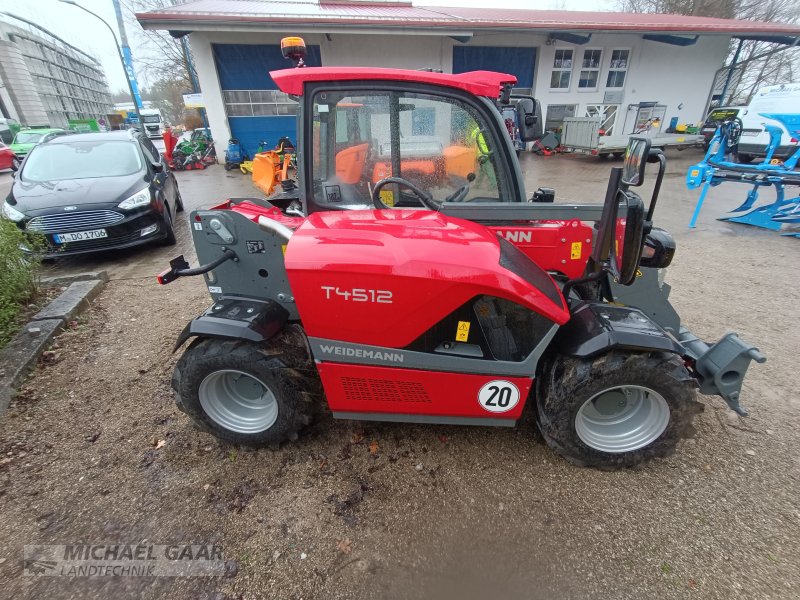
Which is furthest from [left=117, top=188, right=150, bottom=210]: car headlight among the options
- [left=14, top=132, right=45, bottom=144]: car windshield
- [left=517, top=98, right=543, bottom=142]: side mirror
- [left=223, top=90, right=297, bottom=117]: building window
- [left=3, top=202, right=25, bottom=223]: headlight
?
[left=14, top=132, right=45, bottom=144]: car windshield

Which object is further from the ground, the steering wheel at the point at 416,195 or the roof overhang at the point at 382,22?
the roof overhang at the point at 382,22

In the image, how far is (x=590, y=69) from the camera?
49.0 feet

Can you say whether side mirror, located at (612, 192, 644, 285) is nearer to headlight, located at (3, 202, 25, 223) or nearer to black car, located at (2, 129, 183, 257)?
black car, located at (2, 129, 183, 257)

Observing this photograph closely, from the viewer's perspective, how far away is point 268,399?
8.22ft

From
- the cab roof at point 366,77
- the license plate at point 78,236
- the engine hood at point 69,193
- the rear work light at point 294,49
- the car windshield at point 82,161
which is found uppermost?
the rear work light at point 294,49

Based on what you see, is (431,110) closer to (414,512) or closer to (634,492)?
(414,512)

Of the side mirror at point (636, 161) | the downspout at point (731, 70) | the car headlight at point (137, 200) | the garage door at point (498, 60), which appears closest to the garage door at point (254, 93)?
the garage door at point (498, 60)

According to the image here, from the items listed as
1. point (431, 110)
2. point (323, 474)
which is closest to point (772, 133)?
point (431, 110)

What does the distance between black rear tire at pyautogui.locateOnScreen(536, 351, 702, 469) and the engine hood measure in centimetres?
604

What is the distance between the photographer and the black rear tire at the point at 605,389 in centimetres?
205

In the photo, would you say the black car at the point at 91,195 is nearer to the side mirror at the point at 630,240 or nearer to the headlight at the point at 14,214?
the headlight at the point at 14,214

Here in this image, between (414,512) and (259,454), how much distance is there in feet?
3.44

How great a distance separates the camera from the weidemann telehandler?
1934 millimetres

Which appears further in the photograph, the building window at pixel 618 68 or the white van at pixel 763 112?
the building window at pixel 618 68
